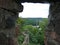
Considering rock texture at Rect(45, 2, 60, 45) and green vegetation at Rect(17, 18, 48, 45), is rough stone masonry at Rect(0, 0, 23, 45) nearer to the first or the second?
rock texture at Rect(45, 2, 60, 45)

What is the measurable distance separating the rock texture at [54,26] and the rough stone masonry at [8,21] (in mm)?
330

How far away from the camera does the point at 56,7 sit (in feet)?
5.24

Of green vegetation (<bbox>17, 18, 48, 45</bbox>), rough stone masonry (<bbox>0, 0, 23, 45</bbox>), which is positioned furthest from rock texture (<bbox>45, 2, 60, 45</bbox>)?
green vegetation (<bbox>17, 18, 48, 45</bbox>)

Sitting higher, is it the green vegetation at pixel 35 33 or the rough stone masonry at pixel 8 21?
the rough stone masonry at pixel 8 21

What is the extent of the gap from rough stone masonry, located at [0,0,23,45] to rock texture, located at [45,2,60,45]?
33 centimetres

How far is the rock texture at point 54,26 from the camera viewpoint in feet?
5.13

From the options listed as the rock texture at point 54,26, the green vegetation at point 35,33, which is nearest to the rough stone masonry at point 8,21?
the rock texture at point 54,26

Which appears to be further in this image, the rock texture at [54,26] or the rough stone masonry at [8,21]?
the rock texture at [54,26]

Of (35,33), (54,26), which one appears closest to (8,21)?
(54,26)

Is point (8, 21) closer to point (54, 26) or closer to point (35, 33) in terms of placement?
point (54, 26)

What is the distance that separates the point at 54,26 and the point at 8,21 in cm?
43

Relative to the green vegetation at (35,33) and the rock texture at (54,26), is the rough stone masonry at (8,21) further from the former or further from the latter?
the green vegetation at (35,33)

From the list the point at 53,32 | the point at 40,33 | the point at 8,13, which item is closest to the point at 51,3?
the point at 53,32

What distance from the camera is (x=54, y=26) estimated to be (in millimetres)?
1596
